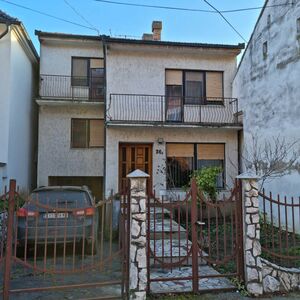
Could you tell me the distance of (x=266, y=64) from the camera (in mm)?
11586

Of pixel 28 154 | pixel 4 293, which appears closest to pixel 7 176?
pixel 28 154

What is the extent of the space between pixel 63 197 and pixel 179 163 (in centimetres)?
728

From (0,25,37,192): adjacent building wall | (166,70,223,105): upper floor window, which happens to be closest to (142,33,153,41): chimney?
(166,70,223,105): upper floor window

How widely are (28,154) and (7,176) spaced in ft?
10.8

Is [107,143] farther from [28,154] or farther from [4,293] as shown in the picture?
[4,293]

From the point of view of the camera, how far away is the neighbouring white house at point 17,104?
1157cm

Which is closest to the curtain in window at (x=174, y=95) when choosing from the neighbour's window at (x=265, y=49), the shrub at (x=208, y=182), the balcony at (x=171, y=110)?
the balcony at (x=171, y=110)

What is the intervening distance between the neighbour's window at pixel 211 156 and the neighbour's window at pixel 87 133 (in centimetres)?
445

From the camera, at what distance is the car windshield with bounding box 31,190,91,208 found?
800cm

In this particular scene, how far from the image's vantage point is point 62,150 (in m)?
14.7

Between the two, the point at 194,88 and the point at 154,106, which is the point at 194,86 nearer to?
the point at 194,88

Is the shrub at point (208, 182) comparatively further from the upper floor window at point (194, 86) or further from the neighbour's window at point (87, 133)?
the neighbour's window at point (87, 133)

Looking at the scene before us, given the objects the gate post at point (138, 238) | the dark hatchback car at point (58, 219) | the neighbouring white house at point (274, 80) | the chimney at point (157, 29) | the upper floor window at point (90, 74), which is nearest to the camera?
the gate post at point (138, 238)

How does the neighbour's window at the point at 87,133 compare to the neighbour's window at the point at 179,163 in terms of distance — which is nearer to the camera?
the neighbour's window at the point at 179,163
